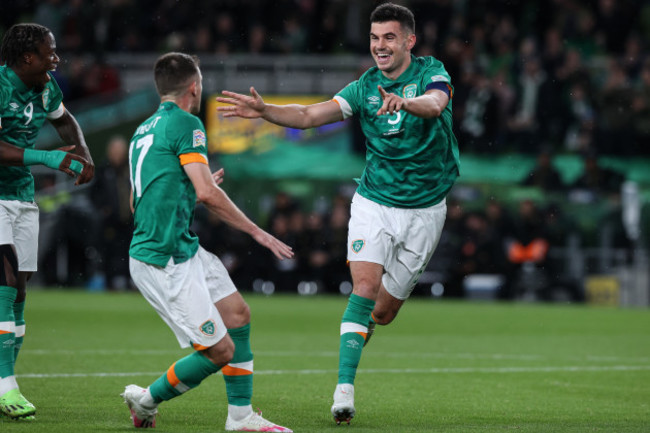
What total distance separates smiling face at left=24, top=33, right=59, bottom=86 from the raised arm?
160 centimetres

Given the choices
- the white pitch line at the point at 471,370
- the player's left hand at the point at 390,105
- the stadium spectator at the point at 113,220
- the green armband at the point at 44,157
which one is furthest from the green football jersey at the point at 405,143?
the stadium spectator at the point at 113,220

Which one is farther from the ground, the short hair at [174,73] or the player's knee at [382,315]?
the short hair at [174,73]

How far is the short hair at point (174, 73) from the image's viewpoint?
596 cm

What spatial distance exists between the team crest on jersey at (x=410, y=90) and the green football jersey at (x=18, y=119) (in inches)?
90.0

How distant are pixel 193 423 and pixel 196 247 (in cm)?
111

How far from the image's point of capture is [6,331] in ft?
21.8

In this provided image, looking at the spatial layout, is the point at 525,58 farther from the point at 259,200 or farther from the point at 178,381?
the point at 178,381

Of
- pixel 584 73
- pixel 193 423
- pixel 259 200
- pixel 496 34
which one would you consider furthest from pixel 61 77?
pixel 193 423

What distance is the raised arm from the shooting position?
5.75m

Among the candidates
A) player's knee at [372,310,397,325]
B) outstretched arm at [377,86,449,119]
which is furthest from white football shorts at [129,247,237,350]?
player's knee at [372,310,397,325]

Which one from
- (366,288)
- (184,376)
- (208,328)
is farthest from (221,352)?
(366,288)

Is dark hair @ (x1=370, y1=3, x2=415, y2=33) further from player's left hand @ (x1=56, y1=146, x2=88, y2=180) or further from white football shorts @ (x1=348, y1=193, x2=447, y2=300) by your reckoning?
player's left hand @ (x1=56, y1=146, x2=88, y2=180)

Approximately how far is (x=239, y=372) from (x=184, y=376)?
1.22ft

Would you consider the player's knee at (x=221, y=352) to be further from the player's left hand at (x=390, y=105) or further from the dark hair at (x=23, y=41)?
the dark hair at (x=23, y=41)
